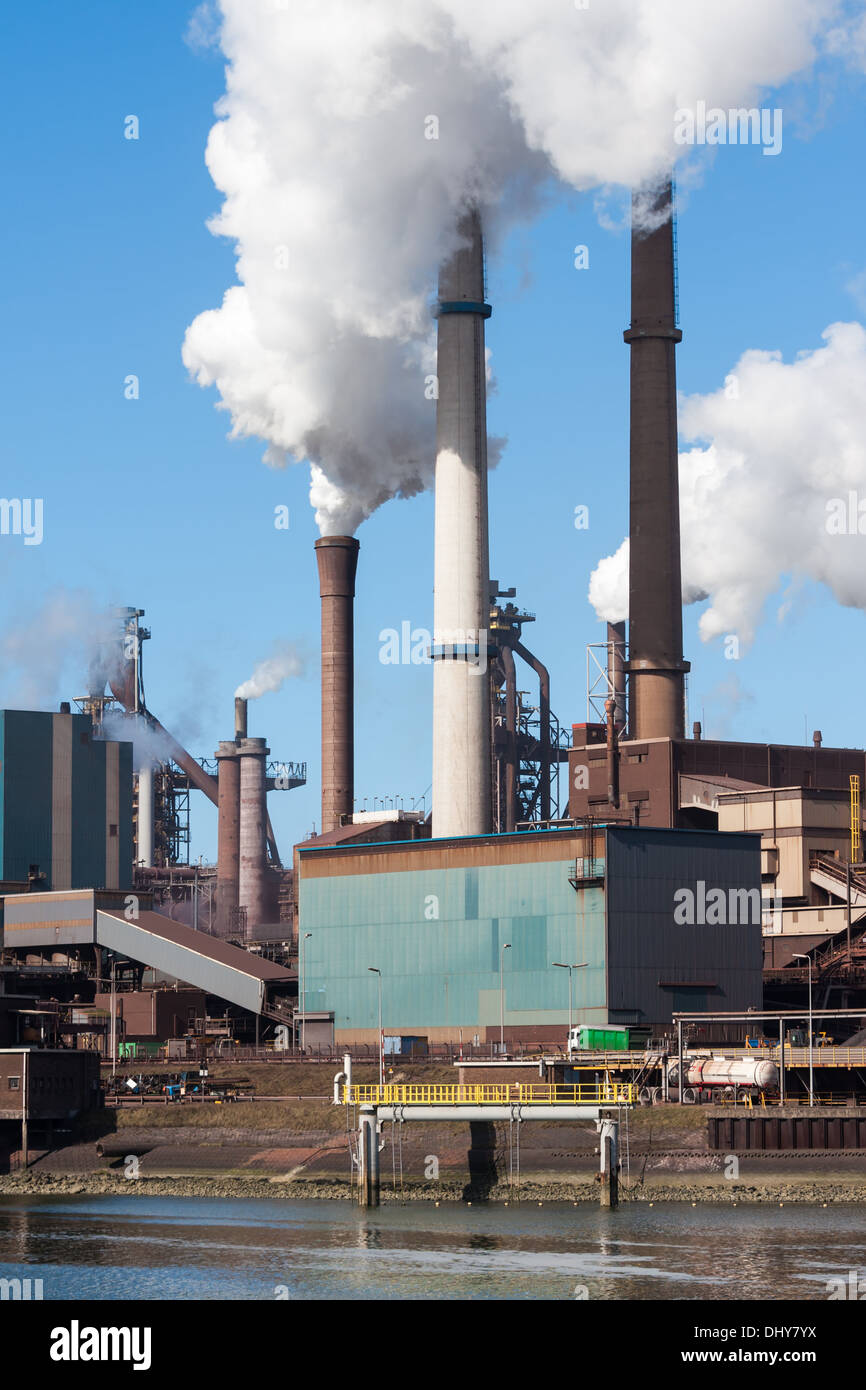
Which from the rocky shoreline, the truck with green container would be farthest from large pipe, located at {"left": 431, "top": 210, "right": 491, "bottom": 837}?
the rocky shoreline

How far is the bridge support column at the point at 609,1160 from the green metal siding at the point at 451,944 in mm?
28630

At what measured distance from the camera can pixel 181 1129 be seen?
89938 mm

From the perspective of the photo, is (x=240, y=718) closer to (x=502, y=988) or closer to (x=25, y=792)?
(x=25, y=792)

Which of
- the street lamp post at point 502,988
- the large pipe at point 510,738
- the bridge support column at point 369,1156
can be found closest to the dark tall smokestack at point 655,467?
the street lamp post at point 502,988

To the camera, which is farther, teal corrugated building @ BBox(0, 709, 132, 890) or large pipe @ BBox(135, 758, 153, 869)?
large pipe @ BBox(135, 758, 153, 869)

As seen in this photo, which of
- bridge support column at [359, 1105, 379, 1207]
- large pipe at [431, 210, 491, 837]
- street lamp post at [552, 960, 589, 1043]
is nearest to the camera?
bridge support column at [359, 1105, 379, 1207]

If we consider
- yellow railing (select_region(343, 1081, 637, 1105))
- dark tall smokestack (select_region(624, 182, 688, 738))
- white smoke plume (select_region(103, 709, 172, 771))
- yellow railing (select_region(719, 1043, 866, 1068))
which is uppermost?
dark tall smokestack (select_region(624, 182, 688, 738))

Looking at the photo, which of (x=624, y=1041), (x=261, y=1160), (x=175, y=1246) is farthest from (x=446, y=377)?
(x=175, y=1246)

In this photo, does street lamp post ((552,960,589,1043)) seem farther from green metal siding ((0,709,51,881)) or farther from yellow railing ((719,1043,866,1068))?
green metal siding ((0,709,51,881))

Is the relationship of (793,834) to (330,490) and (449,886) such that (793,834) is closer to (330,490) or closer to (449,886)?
(449,886)

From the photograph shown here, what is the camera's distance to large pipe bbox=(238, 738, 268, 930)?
576 ft

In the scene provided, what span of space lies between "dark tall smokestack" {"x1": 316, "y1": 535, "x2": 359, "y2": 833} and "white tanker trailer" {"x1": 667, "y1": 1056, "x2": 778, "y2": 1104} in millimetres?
53558

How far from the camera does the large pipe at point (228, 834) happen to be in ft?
577

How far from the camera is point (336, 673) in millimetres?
136125
